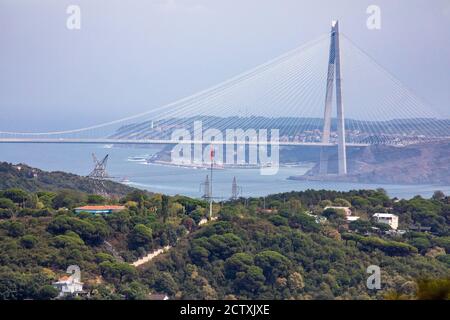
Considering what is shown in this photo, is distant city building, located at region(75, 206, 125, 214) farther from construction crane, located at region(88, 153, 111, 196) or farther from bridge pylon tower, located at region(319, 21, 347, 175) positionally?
bridge pylon tower, located at region(319, 21, 347, 175)

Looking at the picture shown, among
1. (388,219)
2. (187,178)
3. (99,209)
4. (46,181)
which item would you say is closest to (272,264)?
(99,209)

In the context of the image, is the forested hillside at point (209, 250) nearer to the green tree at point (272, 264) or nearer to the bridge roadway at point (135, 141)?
the green tree at point (272, 264)

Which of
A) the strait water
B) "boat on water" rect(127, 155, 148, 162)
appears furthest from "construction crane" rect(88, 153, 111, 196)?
"boat on water" rect(127, 155, 148, 162)

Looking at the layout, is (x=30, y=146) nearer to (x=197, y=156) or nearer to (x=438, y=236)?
(x=197, y=156)

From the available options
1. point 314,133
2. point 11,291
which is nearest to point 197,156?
point 314,133

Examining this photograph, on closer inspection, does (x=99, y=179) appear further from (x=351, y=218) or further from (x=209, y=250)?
(x=209, y=250)

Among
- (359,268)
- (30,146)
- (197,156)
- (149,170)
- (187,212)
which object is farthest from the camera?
(30,146)
